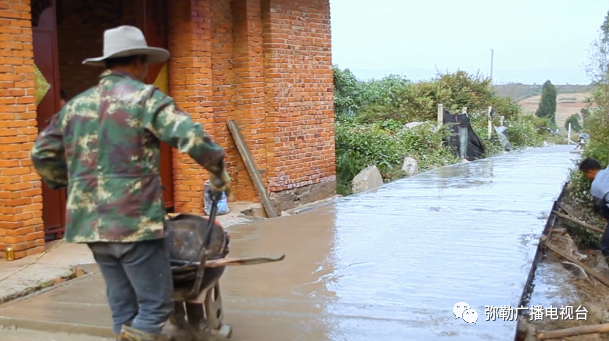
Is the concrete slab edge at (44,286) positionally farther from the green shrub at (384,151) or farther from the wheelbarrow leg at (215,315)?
the green shrub at (384,151)

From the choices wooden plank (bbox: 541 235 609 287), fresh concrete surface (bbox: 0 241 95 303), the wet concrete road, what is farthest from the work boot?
wooden plank (bbox: 541 235 609 287)

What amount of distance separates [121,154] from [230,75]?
622 cm

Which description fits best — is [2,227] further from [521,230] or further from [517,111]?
[517,111]

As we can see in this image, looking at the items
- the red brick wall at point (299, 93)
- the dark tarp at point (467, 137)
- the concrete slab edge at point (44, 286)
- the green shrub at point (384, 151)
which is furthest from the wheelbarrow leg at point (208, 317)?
the dark tarp at point (467, 137)

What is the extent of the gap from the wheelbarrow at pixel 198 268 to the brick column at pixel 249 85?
556 cm

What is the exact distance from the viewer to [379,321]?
4.07 m

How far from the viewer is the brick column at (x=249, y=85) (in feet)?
30.1

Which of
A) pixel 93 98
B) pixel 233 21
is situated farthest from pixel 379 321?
pixel 233 21

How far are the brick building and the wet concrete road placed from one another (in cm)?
174

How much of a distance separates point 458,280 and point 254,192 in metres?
4.90

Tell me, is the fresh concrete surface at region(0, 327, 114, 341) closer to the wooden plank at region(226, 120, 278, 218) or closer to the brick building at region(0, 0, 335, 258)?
the brick building at region(0, 0, 335, 258)

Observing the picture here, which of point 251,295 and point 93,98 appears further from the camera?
point 251,295

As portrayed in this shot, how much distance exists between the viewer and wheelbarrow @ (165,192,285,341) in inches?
137

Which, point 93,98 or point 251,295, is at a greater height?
point 93,98
